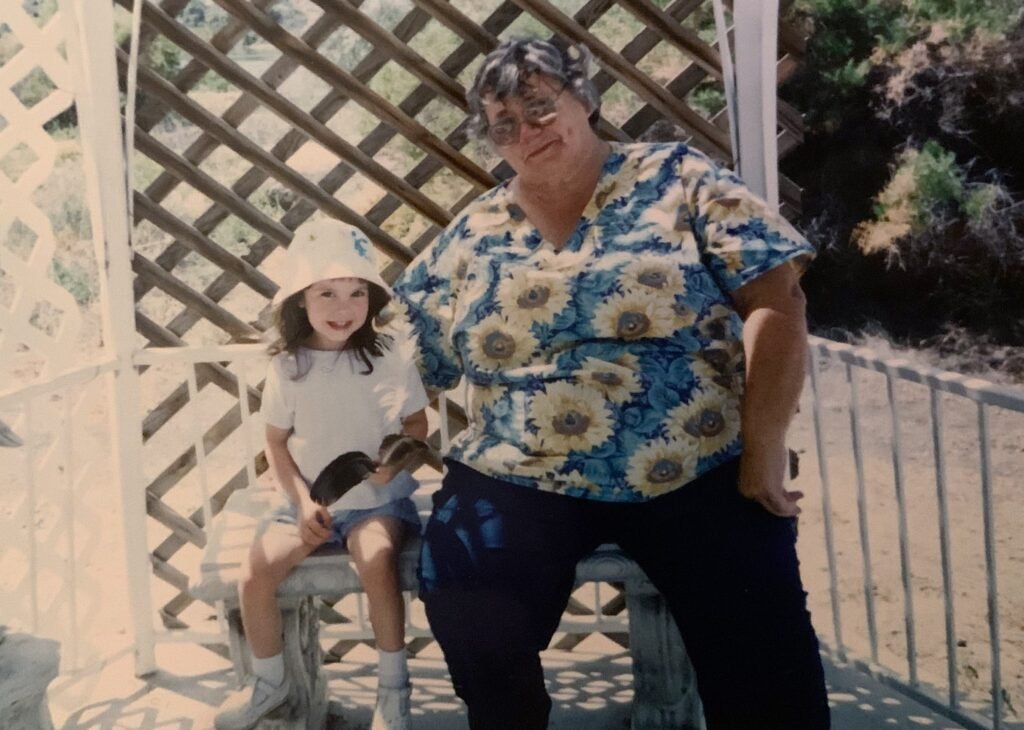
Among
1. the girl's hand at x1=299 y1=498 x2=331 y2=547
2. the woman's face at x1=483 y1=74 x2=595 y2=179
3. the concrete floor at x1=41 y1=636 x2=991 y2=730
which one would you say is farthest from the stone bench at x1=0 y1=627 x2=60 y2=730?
the woman's face at x1=483 y1=74 x2=595 y2=179

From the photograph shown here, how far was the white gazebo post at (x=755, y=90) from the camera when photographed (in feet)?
5.09

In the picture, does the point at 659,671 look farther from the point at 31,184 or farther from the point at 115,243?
the point at 31,184

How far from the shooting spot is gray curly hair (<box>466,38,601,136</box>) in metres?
1.43

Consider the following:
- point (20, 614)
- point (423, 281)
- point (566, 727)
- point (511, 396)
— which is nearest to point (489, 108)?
point (423, 281)

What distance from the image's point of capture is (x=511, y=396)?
55.6 inches

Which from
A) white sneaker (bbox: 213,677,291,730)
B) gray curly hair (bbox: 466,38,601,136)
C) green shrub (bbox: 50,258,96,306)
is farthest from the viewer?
green shrub (bbox: 50,258,96,306)

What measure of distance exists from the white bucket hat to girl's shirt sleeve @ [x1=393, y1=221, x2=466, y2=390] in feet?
0.24

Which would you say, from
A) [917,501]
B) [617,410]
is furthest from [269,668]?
[917,501]

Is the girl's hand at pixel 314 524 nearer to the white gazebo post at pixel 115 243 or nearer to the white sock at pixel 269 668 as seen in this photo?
the white sock at pixel 269 668

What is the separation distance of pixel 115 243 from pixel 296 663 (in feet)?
3.14

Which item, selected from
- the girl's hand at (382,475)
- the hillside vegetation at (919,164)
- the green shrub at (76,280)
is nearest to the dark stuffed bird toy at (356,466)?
the girl's hand at (382,475)

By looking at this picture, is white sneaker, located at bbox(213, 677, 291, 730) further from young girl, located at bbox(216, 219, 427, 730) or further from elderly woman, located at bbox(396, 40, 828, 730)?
elderly woman, located at bbox(396, 40, 828, 730)

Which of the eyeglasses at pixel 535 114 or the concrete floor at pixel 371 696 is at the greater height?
the eyeglasses at pixel 535 114

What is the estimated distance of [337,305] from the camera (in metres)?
1.58
